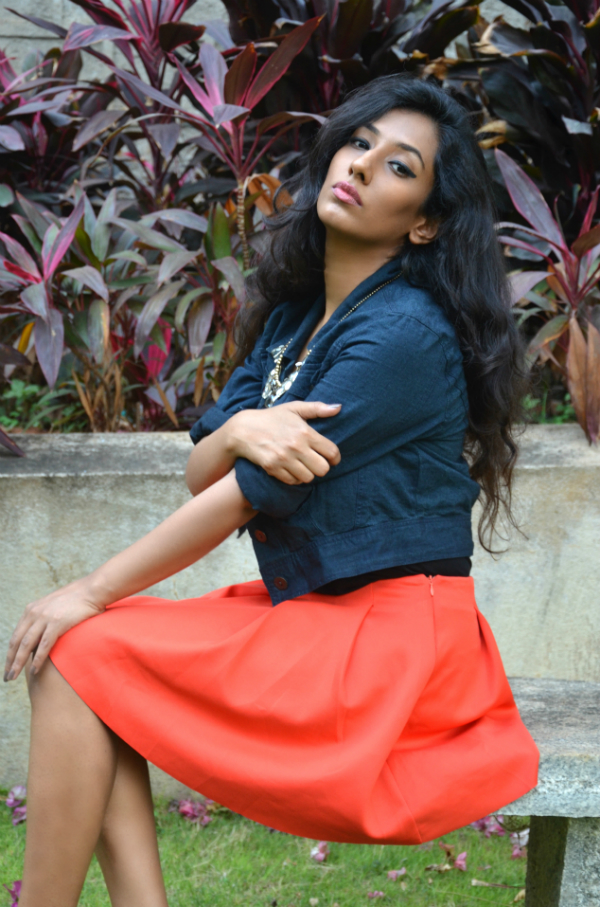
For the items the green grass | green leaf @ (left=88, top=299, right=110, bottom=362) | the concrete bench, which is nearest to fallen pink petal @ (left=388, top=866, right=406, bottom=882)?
the green grass

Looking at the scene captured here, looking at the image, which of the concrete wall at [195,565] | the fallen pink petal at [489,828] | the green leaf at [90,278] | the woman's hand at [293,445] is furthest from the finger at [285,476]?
the fallen pink petal at [489,828]

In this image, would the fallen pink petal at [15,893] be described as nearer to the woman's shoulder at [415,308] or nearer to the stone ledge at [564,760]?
the stone ledge at [564,760]

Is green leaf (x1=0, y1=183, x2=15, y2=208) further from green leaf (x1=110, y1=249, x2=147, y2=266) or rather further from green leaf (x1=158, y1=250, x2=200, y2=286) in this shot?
green leaf (x1=158, y1=250, x2=200, y2=286)

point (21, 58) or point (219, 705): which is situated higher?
point (21, 58)

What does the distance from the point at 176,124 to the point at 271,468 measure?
1.77 metres

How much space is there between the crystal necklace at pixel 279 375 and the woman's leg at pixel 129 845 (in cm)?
66

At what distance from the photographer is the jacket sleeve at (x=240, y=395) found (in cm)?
169

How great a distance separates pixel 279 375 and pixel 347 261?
9.7 inches

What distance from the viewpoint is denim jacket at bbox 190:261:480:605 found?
4.44 ft

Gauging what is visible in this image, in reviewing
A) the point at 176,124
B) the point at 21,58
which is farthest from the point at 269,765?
the point at 21,58

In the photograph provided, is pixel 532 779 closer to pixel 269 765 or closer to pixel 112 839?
pixel 269 765

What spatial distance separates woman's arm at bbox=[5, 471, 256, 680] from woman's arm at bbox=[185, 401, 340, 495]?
0.22 ft

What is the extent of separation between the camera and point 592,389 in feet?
7.65

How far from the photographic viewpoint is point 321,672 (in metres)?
1.32
